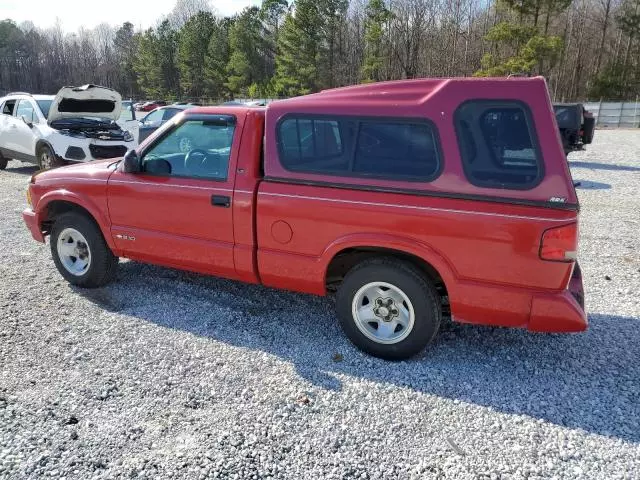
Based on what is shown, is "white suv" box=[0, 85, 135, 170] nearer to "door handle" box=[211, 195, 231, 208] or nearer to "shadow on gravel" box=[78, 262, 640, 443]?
"shadow on gravel" box=[78, 262, 640, 443]

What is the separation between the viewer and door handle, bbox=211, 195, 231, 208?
13.1 ft

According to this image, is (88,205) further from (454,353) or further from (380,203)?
(454,353)

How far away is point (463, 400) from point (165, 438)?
1866 millimetres

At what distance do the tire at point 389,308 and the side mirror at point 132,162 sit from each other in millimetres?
2117

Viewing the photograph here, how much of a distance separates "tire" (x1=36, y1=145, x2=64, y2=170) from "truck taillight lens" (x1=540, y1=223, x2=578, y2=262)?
1047cm

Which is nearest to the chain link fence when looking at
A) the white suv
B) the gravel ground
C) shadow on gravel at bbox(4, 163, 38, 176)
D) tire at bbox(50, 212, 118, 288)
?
the white suv

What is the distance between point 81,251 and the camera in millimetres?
5008

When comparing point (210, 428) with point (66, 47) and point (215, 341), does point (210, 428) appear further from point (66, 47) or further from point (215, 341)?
point (66, 47)

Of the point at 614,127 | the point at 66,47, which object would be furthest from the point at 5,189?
the point at 66,47

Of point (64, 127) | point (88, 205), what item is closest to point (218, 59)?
point (64, 127)

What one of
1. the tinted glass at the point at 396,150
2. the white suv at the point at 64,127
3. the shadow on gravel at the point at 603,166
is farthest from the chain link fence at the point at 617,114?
the tinted glass at the point at 396,150

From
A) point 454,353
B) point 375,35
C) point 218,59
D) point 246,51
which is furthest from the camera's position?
point 218,59

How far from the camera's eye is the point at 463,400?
329 centimetres

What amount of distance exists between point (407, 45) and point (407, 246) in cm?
3895
